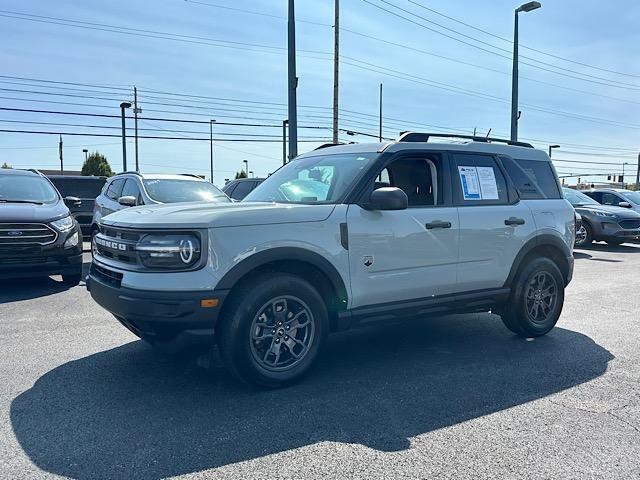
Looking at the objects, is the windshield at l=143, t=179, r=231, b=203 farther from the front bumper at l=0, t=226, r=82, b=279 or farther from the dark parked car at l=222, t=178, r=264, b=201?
the dark parked car at l=222, t=178, r=264, b=201

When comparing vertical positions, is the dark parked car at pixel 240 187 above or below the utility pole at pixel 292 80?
below

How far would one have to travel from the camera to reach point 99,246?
4.49 m

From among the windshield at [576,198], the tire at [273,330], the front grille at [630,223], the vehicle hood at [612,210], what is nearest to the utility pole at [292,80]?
the windshield at [576,198]

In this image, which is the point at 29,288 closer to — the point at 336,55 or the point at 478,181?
the point at 478,181

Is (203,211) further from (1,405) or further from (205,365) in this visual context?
(1,405)

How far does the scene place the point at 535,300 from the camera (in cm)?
569

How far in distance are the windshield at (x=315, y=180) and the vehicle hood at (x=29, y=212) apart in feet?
14.0

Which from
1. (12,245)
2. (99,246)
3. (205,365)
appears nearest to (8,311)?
(12,245)

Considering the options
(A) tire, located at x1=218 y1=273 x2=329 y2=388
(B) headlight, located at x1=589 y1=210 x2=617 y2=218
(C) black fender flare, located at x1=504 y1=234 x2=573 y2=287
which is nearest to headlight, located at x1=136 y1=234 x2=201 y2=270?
(A) tire, located at x1=218 y1=273 x2=329 y2=388

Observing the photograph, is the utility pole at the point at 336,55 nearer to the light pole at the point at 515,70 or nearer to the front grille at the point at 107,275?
the light pole at the point at 515,70

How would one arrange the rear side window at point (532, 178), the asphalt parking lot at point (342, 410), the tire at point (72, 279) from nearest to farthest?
the asphalt parking lot at point (342, 410), the rear side window at point (532, 178), the tire at point (72, 279)

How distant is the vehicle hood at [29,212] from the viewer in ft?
24.8

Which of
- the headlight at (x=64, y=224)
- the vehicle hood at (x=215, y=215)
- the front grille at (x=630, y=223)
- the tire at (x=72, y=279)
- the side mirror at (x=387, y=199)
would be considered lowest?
the tire at (x=72, y=279)

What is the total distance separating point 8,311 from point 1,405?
3.28m
